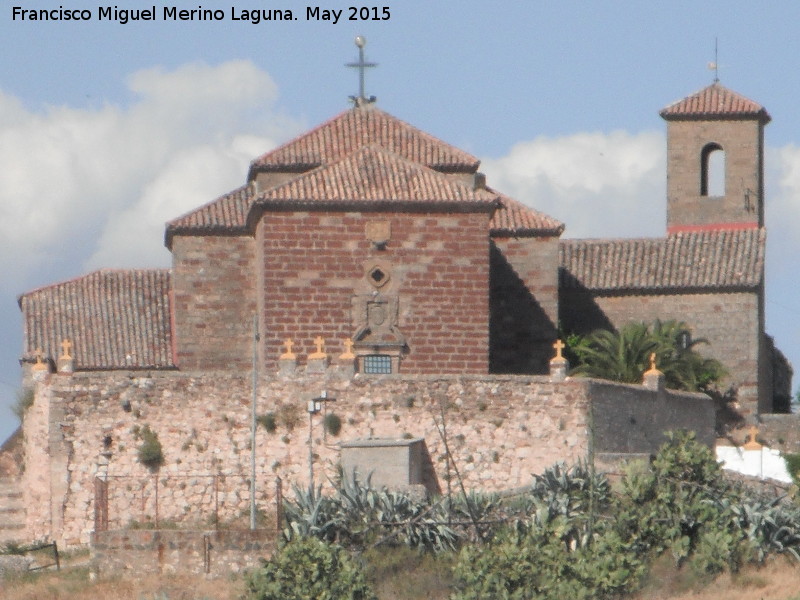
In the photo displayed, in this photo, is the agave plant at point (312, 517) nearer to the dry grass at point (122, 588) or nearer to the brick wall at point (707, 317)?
the dry grass at point (122, 588)

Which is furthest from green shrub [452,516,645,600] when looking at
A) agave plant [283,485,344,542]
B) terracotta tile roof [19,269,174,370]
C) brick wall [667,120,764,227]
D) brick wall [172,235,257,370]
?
brick wall [667,120,764,227]

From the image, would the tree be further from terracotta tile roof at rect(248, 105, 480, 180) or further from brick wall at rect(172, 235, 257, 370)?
brick wall at rect(172, 235, 257, 370)

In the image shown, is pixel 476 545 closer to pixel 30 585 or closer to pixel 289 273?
pixel 30 585

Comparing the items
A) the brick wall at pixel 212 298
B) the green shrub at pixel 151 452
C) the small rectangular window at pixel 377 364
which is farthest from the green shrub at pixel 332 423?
the brick wall at pixel 212 298

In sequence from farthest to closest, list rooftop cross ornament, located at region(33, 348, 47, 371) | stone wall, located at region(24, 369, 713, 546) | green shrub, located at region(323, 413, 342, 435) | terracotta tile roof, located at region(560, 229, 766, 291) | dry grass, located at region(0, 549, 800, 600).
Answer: terracotta tile roof, located at region(560, 229, 766, 291) → rooftop cross ornament, located at region(33, 348, 47, 371) → green shrub, located at region(323, 413, 342, 435) → stone wall, located at region(24, 369, 713, 546) → dry grass, located at region(0, 549, 800, 600)

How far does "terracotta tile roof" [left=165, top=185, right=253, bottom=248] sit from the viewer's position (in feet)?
183

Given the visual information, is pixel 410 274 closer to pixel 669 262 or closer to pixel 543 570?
pixel 669 262

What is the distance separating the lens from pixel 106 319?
2260 inches

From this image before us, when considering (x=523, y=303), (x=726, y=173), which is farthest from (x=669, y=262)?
(x=726, y=173)

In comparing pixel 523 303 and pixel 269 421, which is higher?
pixel 523 303

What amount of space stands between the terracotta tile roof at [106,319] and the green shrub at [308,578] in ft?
52.2

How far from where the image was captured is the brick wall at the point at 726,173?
66.1 m

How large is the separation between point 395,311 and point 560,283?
896cm

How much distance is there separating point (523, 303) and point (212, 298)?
6.76 metres
